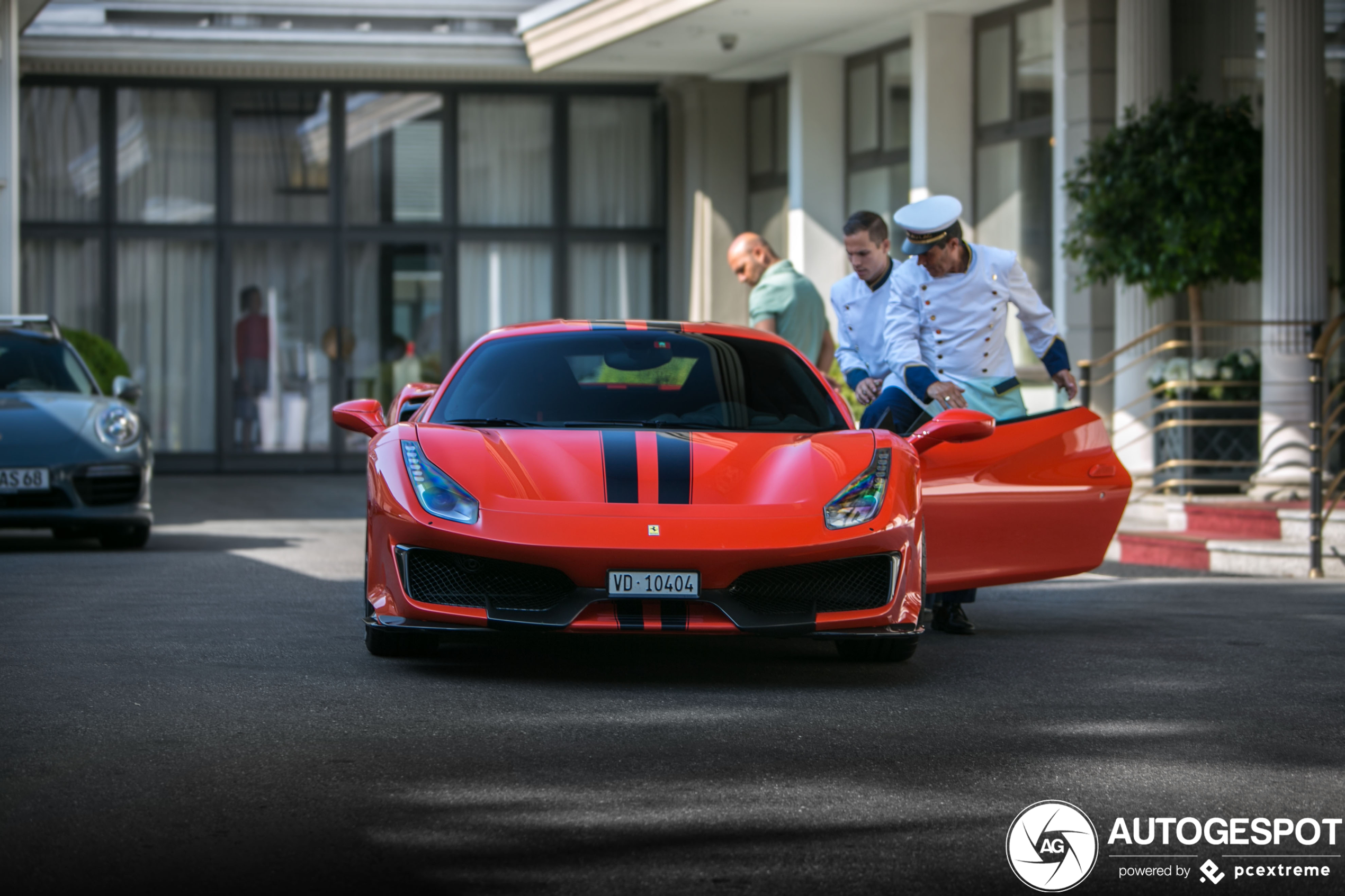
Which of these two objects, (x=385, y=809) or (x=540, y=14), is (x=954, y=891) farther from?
(x=540, y=14)

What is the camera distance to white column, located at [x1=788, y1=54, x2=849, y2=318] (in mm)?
18781

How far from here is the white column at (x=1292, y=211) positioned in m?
12.2

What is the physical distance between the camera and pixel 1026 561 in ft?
21.6

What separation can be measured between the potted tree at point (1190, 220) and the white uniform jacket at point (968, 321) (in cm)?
557

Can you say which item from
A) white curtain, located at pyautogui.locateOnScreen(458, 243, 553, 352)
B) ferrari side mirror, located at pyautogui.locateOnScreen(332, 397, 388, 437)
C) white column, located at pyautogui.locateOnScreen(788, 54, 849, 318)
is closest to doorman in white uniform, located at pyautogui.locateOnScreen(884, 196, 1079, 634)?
ferrari side mirror, located at pyautogui.locateOnScreen(332, 397, 388, 437)

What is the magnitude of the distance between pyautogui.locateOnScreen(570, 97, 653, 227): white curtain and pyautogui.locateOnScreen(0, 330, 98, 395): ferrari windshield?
11.5m

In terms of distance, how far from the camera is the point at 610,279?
22.7 metres

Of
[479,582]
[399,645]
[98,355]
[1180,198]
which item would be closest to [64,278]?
[98,355]

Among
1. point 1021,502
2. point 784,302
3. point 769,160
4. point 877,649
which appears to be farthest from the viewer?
point 769,160

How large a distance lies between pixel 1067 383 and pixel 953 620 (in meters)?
1.09

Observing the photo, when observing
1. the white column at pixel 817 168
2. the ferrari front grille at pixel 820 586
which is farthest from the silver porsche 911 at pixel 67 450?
the white column at pixel 817 168

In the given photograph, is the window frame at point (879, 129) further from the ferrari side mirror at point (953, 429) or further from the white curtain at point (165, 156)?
the ferrari side mirror at point (953, 429)

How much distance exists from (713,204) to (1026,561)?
1520cm

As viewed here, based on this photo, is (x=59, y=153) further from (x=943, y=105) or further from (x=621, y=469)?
(x=621, y=469)
